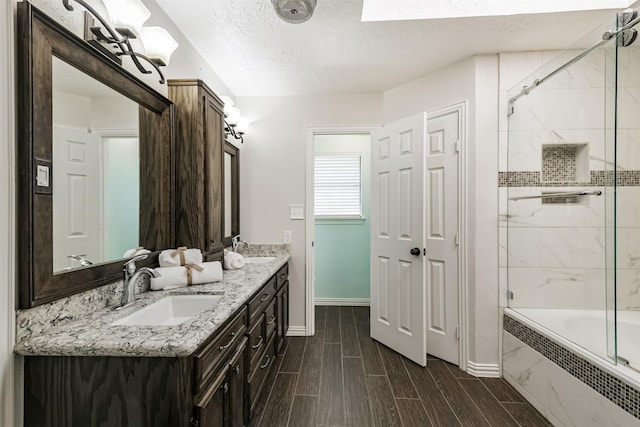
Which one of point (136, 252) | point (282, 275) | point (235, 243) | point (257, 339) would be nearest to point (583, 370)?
point (257, 339)

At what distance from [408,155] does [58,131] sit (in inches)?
87.9

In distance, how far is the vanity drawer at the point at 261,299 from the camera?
1.62 metres

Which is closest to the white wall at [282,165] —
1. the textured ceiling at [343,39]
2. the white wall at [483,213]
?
the textured ceiling at [343,39]

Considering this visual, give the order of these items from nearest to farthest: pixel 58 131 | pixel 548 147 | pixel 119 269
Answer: pixel 58 131 → pixel 119 269 → pixel 548 147

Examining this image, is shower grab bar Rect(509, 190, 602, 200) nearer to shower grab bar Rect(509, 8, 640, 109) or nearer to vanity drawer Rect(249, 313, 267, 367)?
shower grab bar Rect(509, 8, 640, 109)

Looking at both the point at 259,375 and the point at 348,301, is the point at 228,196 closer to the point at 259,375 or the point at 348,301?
the point at 259,375

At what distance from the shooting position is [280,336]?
243 cm

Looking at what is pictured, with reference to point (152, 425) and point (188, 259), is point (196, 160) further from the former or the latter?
point (152, 425)

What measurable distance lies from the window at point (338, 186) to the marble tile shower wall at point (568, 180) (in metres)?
1.92

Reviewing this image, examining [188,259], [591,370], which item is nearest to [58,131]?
[188,259]

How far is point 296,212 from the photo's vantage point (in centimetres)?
291

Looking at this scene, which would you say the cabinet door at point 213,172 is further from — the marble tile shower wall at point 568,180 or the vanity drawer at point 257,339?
the marble tile shower wall at point 568,180

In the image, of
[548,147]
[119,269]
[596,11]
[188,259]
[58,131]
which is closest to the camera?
[58,131]

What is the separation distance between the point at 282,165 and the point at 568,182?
2.42m
